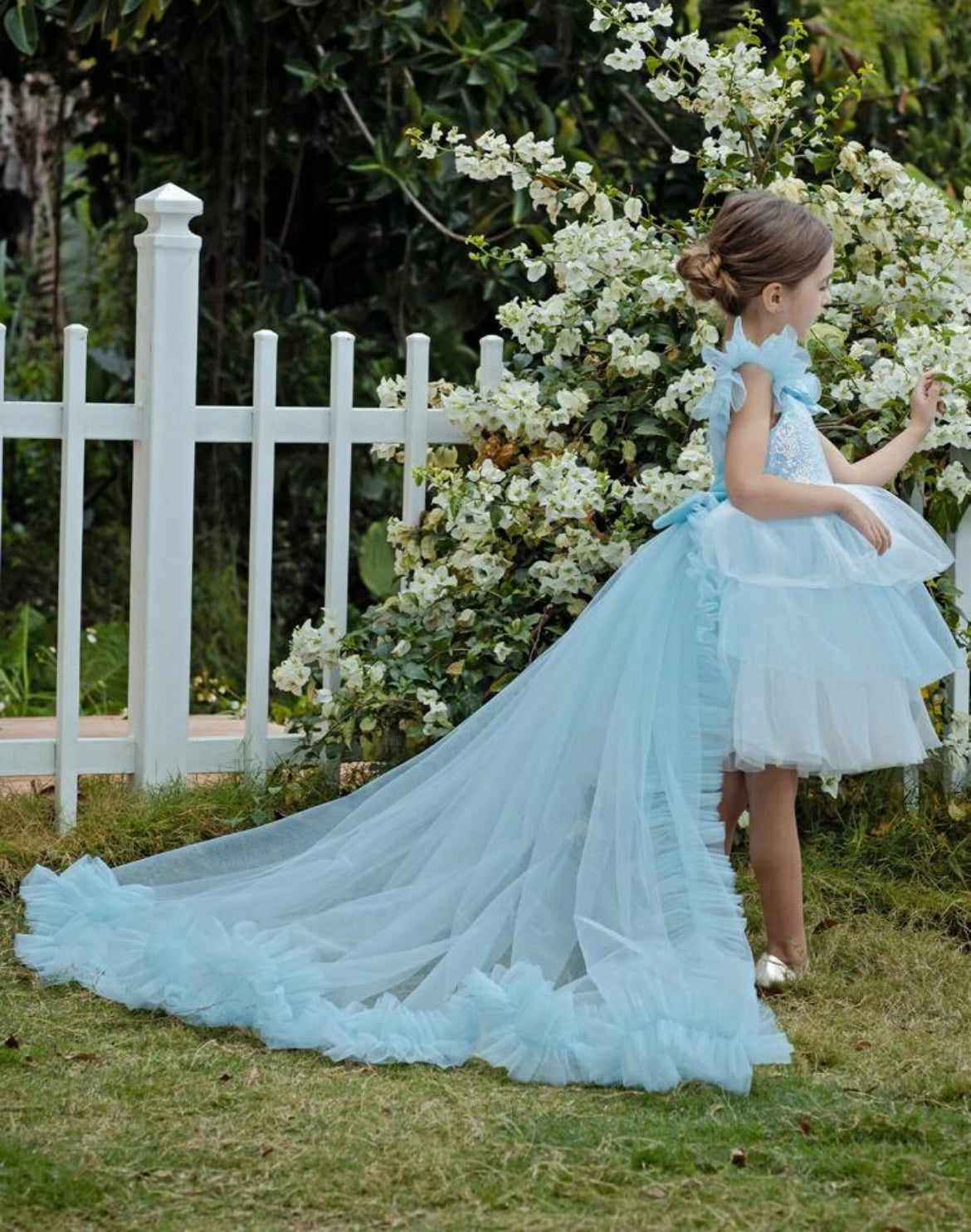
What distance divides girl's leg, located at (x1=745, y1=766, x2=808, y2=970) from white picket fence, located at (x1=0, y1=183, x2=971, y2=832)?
89cm

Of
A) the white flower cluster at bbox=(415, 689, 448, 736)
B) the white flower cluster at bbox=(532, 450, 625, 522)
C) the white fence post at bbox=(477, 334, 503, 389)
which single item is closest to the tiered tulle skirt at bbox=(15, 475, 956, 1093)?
the white flower cluster at bbox=(415, 689, 448, 736)

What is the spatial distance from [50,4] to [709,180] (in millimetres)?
1905

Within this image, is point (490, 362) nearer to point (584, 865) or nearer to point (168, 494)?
point (168, 494)

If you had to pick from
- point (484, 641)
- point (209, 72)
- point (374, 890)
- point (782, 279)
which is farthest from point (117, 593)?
point (782, 279)

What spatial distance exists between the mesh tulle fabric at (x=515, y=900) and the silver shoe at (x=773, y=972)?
0.16m

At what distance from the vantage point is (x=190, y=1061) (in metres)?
3.01

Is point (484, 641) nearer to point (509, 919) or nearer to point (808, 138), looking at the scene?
point (509, 919)

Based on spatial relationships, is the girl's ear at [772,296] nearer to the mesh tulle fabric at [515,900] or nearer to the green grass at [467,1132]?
the mesh tulle fabric at [515,900]

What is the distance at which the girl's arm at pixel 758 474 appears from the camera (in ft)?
10.8

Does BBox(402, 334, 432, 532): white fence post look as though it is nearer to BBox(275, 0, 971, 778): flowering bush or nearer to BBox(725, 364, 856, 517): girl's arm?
BBox(275, 0, 971, 778): flowering bush

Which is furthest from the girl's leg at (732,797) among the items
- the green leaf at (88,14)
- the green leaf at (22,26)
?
the green leaf at (88,14)

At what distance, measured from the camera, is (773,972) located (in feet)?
11.4

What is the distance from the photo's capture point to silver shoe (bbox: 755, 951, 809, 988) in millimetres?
3475

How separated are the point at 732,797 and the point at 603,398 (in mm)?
1143
